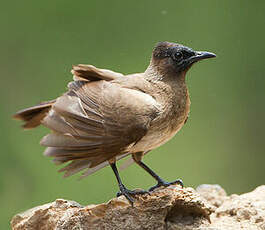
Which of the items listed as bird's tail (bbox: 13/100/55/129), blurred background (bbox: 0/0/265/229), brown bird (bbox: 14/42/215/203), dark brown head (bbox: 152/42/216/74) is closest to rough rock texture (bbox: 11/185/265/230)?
brown bird (bbox: 14/42/215/203)

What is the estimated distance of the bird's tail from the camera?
12.7 ft

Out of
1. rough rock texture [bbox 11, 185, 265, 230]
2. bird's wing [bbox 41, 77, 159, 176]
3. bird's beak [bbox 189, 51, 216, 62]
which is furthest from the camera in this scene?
bird's beak [bbox 189, 51, 216, 62]

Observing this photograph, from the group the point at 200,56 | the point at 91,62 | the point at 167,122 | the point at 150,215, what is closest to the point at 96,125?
the point at 167,122

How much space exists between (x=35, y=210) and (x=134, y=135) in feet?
3.49

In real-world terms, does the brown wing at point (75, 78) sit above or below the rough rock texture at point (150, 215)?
above

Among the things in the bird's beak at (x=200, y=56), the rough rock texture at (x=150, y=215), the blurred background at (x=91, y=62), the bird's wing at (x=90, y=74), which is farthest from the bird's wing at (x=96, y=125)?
the blurred background at (x=91, y=62)

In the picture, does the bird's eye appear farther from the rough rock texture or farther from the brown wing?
the rough rock texture

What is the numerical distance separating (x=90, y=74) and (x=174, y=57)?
0.66 m

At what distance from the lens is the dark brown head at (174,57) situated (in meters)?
3.67

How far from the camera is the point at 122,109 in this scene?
336 cm

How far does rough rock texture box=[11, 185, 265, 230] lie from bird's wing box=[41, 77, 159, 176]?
13.2 inches

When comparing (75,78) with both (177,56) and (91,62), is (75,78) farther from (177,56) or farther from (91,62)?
(91,62)

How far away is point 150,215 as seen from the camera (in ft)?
11.1

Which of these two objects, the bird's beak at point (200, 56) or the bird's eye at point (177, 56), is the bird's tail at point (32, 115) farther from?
the bird's beak at point (200, 56)
